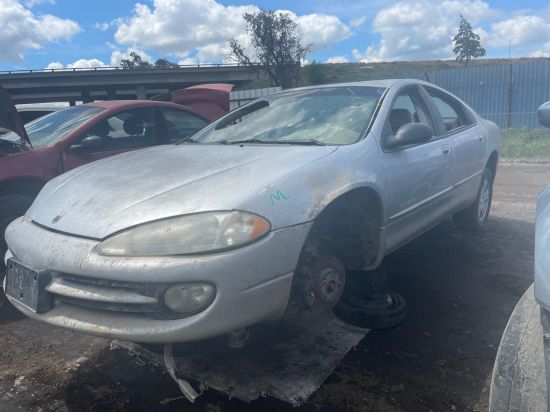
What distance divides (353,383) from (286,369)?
14.5 inches

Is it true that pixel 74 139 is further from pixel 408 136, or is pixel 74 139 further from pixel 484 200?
pixel 484 200

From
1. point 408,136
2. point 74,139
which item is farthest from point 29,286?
point 74,139

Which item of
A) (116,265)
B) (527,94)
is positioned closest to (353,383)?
(116,265)

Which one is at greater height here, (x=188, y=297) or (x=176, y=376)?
(x=188, y=297)

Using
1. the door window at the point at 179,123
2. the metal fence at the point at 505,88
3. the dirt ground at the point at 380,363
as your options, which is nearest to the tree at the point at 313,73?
the metal fence at the point at 505,88

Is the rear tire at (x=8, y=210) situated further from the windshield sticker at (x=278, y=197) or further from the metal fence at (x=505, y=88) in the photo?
the metal fence at (x=505, y=88)

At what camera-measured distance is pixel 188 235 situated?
2193 mm

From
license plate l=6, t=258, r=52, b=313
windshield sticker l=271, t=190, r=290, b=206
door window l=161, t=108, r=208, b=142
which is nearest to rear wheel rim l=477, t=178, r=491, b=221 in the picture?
door window l=161, t=108, r=208, b=142

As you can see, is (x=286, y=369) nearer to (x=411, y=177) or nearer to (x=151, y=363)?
(x=151, y=363)

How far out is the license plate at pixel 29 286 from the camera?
2.35 meters

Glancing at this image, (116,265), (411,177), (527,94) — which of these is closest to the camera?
(116,265)

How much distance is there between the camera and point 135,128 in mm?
5426

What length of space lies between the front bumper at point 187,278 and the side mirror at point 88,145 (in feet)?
7.76

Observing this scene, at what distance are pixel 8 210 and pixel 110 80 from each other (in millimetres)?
50037
